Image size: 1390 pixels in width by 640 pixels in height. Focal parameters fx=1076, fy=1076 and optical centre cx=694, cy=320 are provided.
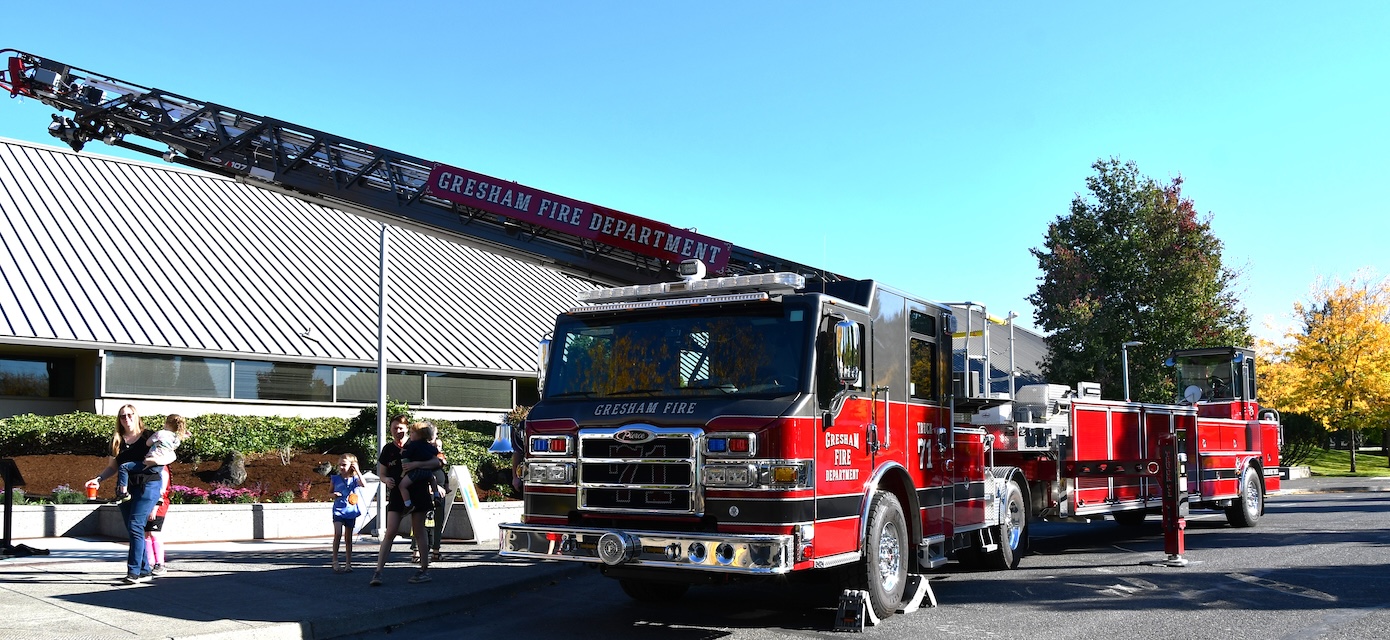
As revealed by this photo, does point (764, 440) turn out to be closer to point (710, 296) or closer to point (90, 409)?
point (710, 296)

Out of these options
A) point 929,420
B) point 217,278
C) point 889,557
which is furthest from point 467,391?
point 889,557

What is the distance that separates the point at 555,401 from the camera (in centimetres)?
921

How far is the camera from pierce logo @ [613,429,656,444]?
836cm

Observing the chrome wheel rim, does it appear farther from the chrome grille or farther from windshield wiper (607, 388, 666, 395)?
windshield wiper (607, 388, 666, 395)

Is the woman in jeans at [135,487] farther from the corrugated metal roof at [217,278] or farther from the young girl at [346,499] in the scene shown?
the corrugated metal roof at [217,278]

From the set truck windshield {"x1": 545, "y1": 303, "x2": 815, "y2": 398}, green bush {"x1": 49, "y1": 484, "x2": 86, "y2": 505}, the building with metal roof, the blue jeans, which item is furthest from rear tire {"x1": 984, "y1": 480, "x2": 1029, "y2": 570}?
the building with metal roof

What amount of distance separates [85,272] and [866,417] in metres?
22.0

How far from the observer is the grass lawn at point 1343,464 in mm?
41312

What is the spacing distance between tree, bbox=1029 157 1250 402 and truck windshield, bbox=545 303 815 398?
23147mm

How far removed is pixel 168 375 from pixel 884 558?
19.6 meters

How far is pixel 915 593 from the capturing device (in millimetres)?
9906

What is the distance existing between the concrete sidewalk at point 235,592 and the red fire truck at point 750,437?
1.68 metres

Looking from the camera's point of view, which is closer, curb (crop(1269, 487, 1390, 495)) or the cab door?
the cab door

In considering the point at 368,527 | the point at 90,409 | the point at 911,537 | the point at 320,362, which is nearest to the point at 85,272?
the point at 90,409
